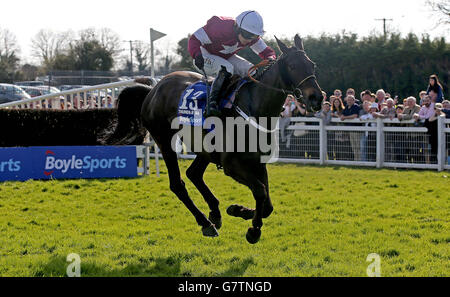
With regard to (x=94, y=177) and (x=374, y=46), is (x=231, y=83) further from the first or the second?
(x=374, y=46)

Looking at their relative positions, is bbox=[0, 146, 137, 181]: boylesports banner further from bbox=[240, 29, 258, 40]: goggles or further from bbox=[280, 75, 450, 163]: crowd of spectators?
bbox=[240, 29, 258, 40]: goggles

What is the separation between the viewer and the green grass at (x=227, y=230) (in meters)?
5.12

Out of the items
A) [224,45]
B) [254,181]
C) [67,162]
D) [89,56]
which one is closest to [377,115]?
[67,162]

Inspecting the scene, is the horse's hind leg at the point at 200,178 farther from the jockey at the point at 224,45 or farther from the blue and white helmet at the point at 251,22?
the blue and white helmet at the point at 251,22

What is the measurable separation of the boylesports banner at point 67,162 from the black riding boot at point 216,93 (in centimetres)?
551

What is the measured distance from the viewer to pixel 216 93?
5.84 meters

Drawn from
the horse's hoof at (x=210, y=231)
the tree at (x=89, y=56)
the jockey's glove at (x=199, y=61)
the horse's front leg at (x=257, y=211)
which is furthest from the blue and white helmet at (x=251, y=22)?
the tree at (x=89, y=56)

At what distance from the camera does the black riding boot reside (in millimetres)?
5824

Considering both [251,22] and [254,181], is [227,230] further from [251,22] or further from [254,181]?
[251,22]

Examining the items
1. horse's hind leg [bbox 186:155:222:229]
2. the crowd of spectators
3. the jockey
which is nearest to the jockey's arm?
the jockey

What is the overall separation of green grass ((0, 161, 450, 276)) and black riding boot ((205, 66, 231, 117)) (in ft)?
4.24

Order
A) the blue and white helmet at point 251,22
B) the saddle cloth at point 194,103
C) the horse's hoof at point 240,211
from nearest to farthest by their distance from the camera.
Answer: the blue and white helmet at point 251,22, the horse's hoof at point 240,211, the saddle cloth at point 194,103
